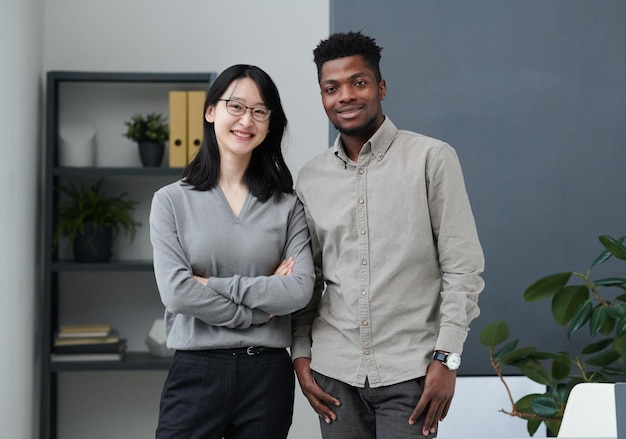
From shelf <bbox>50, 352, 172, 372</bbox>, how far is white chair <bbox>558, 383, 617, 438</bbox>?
72.8 inches

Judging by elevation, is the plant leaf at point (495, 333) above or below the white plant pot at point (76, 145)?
below

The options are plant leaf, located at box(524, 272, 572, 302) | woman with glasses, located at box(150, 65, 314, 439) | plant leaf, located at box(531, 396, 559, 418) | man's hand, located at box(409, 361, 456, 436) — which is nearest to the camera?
man's hand, located at box(409, 361, 456, 436)

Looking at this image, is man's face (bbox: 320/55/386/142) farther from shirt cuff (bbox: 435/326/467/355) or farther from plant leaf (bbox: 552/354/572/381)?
plant leaf (bbox: 552/354/572/381)

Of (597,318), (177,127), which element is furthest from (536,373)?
(177,127)

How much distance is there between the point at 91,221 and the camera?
141 inches

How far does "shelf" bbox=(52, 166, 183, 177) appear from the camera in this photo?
138 inches

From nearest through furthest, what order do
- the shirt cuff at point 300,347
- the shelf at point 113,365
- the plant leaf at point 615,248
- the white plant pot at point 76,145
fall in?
1. the shirt cuff at point 300,347
2. the plant leaf at point 615,248
3. the shelf at point 113,365
4. the white plant pot at point 76,145

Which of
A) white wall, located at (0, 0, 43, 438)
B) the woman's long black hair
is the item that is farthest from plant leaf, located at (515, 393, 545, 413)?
white wall, located at (0, 0, 43, 438)

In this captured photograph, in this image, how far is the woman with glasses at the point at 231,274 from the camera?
2.05 m

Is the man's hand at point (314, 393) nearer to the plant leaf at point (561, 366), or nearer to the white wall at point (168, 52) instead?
the plant leaf at point (561, 366)

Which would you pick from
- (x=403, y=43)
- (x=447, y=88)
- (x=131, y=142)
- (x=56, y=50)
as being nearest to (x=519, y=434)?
(x=447, y=88)

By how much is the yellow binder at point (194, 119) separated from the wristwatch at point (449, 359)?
187 centimetres

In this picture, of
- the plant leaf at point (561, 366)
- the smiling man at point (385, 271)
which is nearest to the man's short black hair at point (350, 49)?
the smiling man at point (385, 271)

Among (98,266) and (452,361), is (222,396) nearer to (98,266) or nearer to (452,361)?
(452,361)
